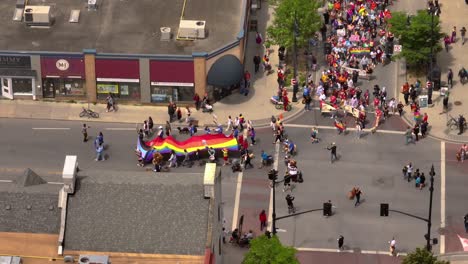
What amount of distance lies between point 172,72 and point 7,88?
1300cm

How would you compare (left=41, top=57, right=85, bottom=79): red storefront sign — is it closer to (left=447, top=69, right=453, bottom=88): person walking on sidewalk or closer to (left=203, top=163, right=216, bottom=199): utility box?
(left=447, top=69, right=453, bottom=88): person walking on sidewalk

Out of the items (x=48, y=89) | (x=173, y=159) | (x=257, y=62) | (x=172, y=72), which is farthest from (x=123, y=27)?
(x=173, y=159)

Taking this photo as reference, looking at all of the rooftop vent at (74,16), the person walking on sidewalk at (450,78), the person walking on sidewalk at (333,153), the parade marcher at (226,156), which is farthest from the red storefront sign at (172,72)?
the person walking on sidewalk at (450,78)

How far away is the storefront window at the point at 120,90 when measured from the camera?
10725 cm

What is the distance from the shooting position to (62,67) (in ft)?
351

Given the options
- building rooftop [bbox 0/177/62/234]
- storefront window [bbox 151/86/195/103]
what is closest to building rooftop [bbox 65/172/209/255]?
building rooftop [bbox 0/177/62/234]

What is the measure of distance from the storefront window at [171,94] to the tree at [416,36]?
660 inches

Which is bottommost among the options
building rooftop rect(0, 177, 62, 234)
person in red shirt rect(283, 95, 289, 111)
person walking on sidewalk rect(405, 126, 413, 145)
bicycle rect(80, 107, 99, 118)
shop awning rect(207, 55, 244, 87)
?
building rooftop rect(0, 177, 62, 234)

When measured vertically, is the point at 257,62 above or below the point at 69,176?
above

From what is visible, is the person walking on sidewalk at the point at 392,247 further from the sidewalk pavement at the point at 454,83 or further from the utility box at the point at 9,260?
the utility box at the point at 9,260

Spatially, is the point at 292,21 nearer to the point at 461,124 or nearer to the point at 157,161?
the point at 461,124

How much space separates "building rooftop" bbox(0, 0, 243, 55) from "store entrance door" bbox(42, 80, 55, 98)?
275 cm

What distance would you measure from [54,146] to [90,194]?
24657mm

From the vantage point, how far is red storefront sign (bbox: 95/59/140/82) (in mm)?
106188
